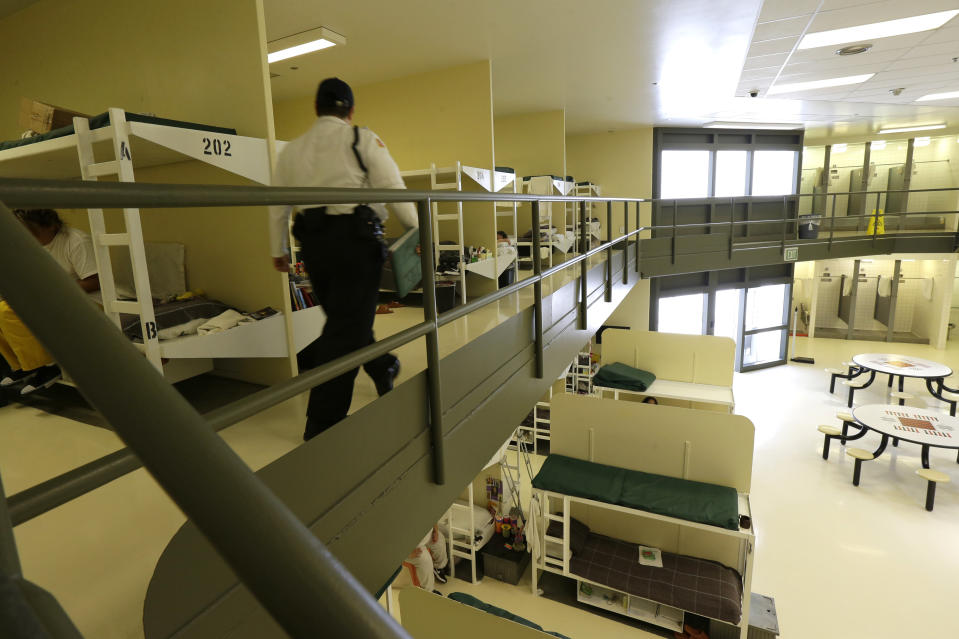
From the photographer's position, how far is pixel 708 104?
819 centimetres

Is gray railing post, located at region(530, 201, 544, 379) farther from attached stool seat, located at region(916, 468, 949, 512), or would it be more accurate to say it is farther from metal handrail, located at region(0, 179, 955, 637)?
attached stool seat, located at region(916, 468, 949, 512)

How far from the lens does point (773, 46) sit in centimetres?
521

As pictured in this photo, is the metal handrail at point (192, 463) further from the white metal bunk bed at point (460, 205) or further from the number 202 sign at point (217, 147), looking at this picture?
the white metal bunk bed at point (460, 205)

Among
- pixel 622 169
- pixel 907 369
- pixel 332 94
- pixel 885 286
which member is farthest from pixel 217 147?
pixel 885 286

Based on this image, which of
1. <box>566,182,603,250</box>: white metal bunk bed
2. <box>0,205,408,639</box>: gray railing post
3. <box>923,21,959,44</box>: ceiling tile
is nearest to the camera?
<box>0,205,408,639</box>: gray railing post

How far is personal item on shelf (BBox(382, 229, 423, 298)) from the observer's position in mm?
1742

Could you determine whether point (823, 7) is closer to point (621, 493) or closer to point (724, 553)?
point (621, 493)

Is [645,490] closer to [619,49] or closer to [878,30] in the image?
[619,49]

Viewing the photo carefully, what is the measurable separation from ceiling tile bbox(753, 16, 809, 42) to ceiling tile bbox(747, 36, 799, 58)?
0.11 metres

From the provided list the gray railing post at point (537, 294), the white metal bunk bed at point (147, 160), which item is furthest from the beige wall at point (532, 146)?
the white metal bunk bed at point (147, 160)

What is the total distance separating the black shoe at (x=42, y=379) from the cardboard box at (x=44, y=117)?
1.31 meters

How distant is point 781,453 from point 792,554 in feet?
→ 8.30

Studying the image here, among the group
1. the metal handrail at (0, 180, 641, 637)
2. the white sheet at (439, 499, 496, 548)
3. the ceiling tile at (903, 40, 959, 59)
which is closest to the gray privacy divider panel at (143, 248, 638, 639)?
the metal handrail at (0, 180, 641, 637)

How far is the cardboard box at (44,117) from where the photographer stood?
2.68 metres
